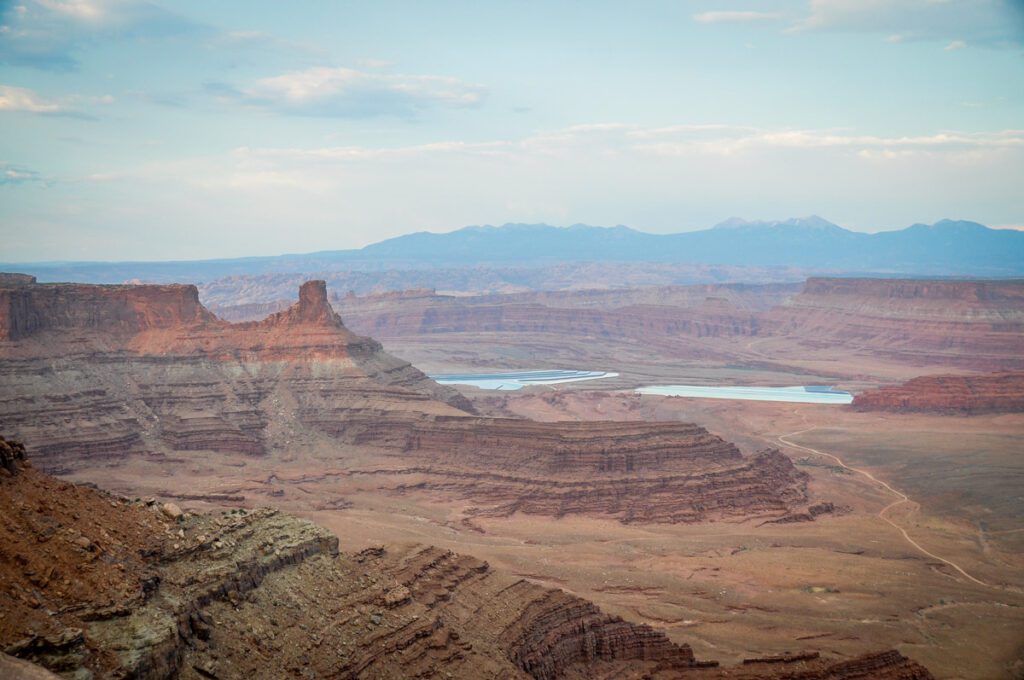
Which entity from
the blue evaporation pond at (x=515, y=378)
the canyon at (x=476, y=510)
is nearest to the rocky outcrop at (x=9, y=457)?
the canyon at (x=476, y=510)

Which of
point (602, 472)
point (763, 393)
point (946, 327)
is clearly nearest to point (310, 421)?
point (602, 472)

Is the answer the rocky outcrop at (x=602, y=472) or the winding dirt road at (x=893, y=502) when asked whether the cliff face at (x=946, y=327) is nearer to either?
the winding dirt road at (x=893, y=502)

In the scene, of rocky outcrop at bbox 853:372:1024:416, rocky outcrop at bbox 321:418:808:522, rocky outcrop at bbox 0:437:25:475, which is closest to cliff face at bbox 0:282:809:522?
rocky outcrop at bbox 321:418:808:522

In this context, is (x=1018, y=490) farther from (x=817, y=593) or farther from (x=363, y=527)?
(x=363, y=527)

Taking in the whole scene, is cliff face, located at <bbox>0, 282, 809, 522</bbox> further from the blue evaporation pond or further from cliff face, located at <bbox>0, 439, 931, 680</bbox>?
the blue evaporation pond

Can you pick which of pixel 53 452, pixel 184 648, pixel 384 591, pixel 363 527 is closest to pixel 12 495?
pixel 184 648

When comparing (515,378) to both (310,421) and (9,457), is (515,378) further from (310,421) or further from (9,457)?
(9,457)

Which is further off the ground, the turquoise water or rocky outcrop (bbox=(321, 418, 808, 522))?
rocky outcrop (bbox=(321, 418, 808, 522))

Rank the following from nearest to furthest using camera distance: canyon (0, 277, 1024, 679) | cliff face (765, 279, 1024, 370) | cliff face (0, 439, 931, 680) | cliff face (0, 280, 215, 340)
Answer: cliff face (0, 439, 931, 680)
canyon (0, 277, 1024, 679)
cliff face (0, 280, 215, 340)
cliff face (765, 279, 1024, 370)
